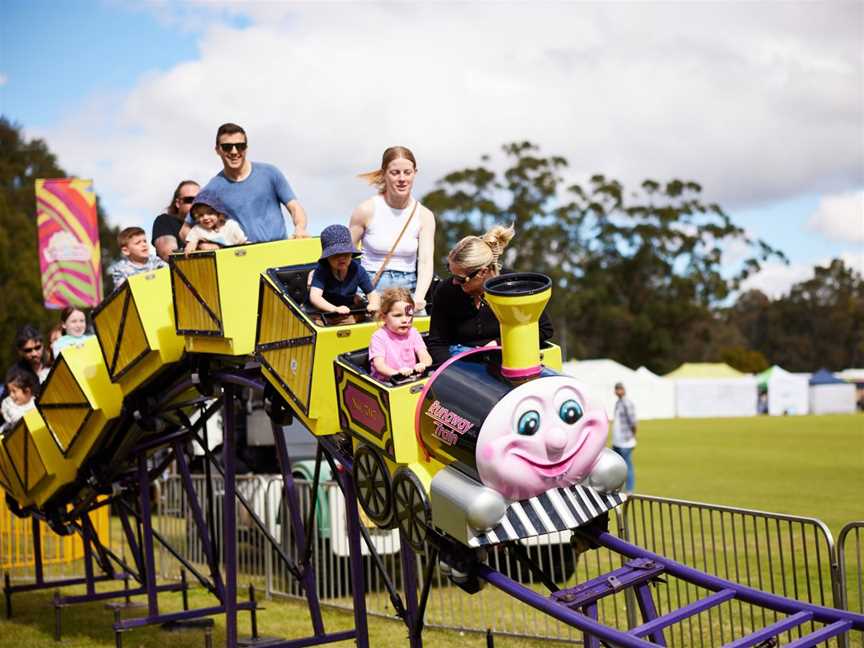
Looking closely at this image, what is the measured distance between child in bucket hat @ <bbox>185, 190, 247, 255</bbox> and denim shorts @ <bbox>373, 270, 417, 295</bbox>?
1.21 m

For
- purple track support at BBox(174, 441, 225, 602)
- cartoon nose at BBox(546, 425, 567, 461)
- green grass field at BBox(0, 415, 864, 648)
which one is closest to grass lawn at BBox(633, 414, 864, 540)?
green grass field at BBox(0, 415, 864, 648)

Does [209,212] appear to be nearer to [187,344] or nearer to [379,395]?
[187,344]

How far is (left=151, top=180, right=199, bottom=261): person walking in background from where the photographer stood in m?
8.91

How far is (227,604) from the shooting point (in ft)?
26.0

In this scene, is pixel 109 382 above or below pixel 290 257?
below

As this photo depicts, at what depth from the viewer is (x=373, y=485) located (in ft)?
19.6

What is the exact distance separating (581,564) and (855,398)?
2087 inches

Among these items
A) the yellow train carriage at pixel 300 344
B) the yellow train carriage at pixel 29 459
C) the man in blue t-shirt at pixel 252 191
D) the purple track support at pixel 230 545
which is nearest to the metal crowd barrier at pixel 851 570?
the yellow train carriage at pixel 300 344

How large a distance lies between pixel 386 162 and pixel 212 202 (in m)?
1.54

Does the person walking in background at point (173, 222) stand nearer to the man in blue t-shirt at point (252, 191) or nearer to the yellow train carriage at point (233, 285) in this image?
the man in blue t-shirt at point (252, 191)

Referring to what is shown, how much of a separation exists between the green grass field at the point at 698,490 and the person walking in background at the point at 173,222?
3.83 metres

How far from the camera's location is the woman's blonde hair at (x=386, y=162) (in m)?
7.09

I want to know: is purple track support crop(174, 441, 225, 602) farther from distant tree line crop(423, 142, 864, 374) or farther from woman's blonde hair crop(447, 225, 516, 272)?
distant tree line crop(423, 142, 864, 374)

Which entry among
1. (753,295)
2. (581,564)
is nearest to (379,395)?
(581,564)
